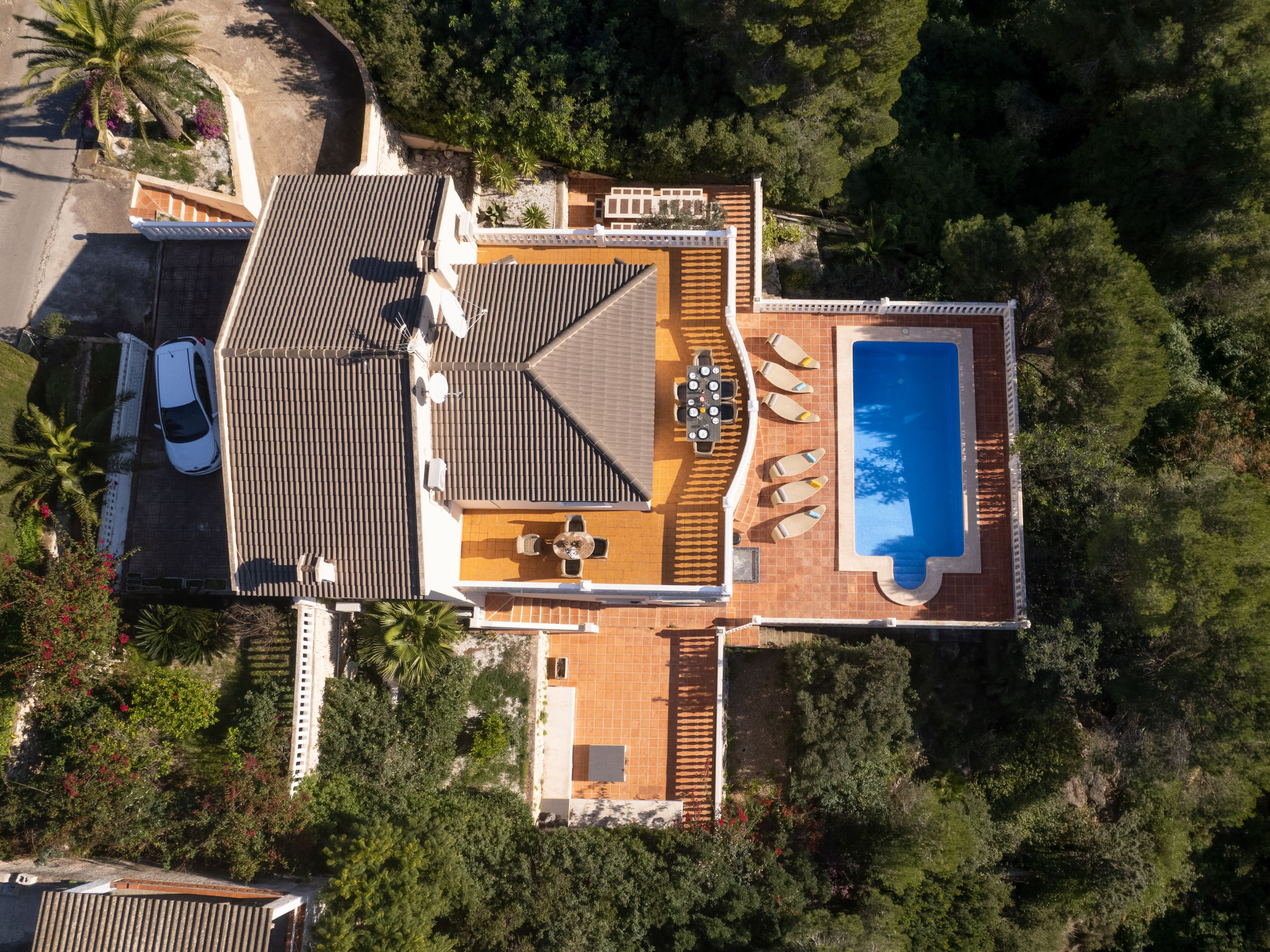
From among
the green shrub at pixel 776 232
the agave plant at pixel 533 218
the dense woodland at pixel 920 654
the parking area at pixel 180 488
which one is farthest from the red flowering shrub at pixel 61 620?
the green shrub at pixel 776 232

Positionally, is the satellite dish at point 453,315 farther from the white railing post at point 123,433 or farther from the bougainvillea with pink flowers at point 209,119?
the white railing post at point 123,433

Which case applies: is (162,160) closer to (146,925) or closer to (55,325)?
(55,325)

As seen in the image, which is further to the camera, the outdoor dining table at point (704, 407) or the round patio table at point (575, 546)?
the outdoor dining table at point (704, 407)

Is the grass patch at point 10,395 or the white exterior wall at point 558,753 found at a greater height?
the grass patch at point 10,395

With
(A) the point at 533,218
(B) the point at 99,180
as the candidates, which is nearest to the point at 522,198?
(A) the point at 533,218

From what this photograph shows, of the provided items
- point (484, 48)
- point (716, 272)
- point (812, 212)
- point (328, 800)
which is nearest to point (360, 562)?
point (328, 800)

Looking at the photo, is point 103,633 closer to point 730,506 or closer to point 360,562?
point 360,562
